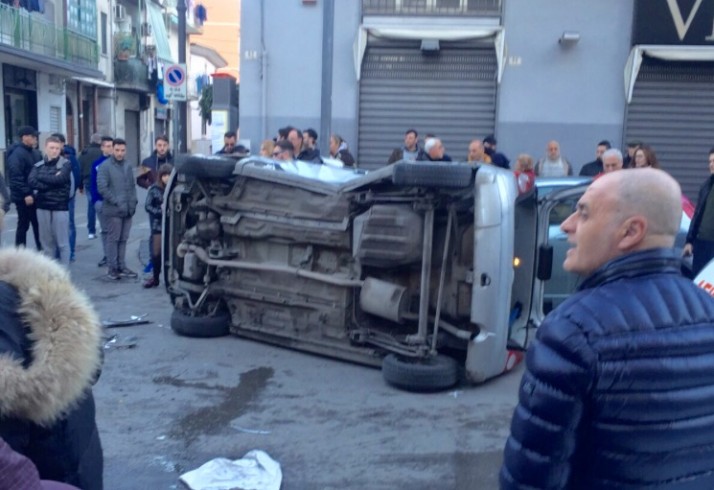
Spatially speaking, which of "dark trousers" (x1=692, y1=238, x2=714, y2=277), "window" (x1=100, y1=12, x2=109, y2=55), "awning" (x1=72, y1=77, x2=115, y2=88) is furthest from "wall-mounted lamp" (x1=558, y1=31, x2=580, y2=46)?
"window" (x1=100, y1=12, x2=109, y2=55)

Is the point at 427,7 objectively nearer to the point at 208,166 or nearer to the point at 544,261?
the point at 208,166

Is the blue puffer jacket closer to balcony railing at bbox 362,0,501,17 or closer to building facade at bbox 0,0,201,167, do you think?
balcony railing at bbox 362,0,501,17

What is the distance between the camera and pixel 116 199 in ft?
34.7

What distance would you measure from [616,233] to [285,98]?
13573 mm

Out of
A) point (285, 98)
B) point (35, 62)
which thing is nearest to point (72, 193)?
point (285, 98)

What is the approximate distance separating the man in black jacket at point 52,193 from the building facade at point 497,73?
17.9 ft

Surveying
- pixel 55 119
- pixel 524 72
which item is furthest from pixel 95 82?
pixel 524 72

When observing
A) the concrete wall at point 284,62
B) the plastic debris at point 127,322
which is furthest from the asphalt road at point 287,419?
the concrete wall at point 284,62

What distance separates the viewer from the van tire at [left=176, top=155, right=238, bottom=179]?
730 cm

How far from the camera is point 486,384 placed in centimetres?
657

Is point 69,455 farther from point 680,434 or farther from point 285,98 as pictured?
point 285,98

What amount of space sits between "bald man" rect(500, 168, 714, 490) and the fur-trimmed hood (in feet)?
4.01

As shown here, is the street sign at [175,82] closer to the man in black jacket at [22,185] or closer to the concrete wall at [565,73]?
the man in black jacket at [22,185]

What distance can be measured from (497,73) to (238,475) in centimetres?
1149
